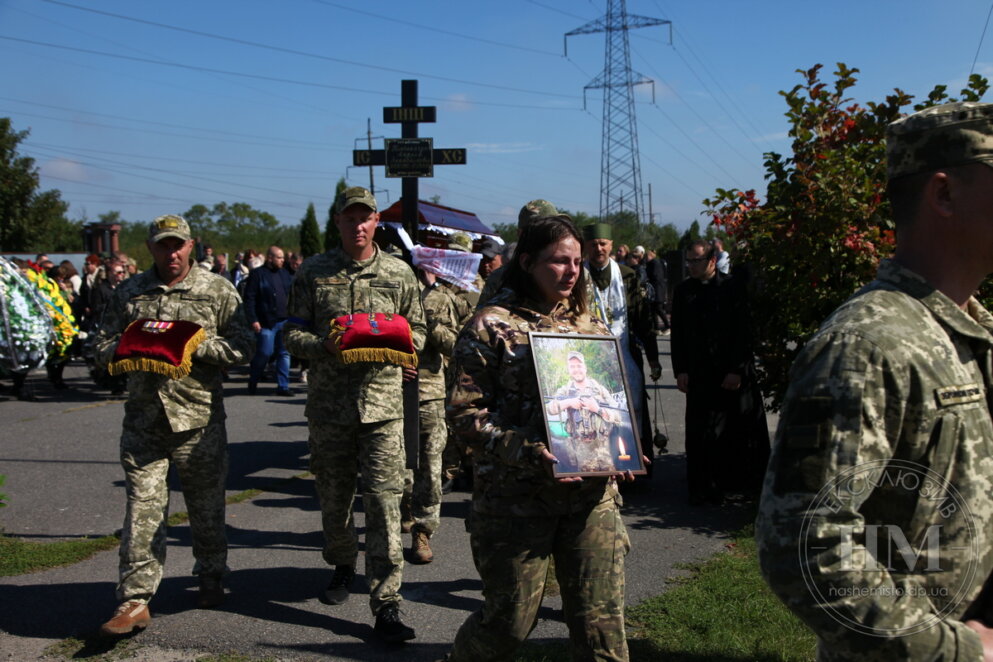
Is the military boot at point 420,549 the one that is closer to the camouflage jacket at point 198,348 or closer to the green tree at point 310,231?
the camouflage jacket at point 198,348

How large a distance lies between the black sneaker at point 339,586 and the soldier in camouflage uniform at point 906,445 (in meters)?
3.78

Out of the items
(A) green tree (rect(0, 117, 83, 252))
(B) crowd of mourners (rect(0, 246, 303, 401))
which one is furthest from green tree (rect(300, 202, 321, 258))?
(B) crowd of mourners (rect(0, 246, 303, 401))

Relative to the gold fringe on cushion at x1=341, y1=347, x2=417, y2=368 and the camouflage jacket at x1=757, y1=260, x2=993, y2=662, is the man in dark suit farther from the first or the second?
the camouflage jacket at x1=757, y1=260, x2=993, y2=662

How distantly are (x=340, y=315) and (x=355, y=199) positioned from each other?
67 cm

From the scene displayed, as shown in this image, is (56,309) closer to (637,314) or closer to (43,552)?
(43,552)

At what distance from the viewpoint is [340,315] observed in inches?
191

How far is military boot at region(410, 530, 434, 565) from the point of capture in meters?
5.80

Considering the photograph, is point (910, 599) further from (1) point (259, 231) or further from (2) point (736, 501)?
(1) point (259, 231)

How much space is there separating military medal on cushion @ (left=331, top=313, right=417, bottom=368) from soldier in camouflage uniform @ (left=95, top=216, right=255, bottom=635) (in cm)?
69

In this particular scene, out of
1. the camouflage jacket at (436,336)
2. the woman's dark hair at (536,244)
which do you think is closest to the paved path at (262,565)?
the camouflage jacket at (436,336)

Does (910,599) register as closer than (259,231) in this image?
Yes

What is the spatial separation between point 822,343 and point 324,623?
12.6 ft

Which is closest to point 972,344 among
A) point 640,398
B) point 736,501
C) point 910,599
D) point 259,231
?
point 910,599

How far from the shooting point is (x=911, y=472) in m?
1.60
